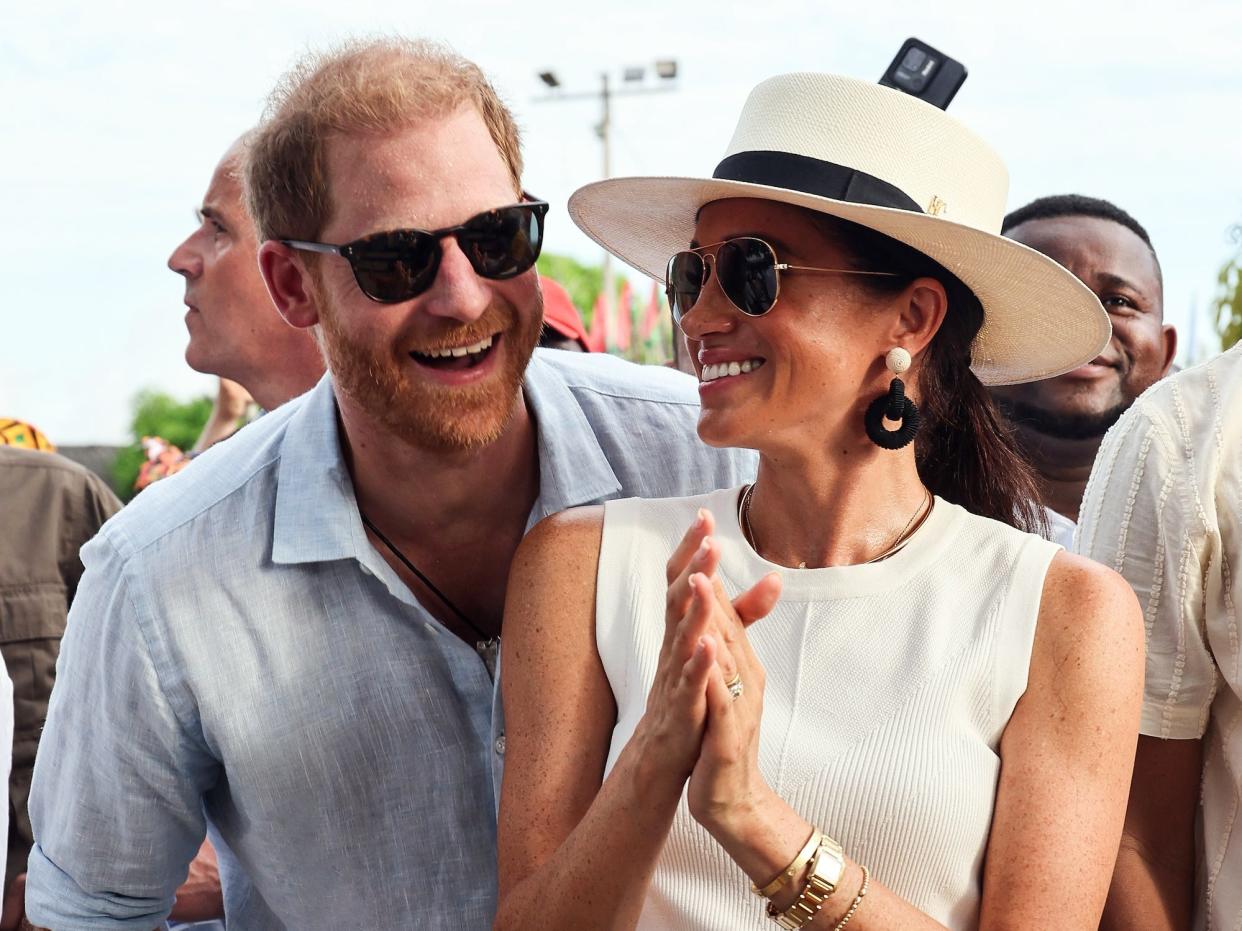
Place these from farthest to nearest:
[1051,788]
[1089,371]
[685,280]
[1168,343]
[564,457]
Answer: [1168,343]
[1089,371]
[564,457]
[685,280]
[1051,788]

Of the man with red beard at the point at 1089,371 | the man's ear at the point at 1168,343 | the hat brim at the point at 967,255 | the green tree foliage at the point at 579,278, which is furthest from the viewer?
the green tree foliage at the point at 579,278

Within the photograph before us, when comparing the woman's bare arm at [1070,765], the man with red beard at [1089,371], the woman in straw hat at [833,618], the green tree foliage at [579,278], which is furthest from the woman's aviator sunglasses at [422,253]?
the green tree foliage at [579,278]

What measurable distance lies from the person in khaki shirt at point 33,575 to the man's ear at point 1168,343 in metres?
3.44

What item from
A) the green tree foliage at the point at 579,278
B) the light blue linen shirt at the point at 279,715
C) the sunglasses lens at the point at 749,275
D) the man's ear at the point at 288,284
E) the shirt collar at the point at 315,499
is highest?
the sunglasses lens at the point at 749,275

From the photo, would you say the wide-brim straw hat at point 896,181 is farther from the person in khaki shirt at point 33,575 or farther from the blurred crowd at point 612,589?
the person in khaki shirt at point 33,575

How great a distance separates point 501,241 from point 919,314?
2.77 ft

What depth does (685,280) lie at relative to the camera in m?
2.75

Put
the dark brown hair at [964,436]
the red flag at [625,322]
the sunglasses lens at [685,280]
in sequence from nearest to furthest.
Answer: the sunglasses lens at [685,280] → the dark brown hair at [964,436] → the red flag at [625,322]

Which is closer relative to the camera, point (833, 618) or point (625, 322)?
point (833, 618)

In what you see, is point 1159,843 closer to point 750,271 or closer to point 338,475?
point 750,271

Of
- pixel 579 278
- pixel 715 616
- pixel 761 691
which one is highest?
pixel 715 616

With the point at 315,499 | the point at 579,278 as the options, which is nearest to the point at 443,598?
the point at 315,499

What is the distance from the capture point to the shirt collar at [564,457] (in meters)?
3.12

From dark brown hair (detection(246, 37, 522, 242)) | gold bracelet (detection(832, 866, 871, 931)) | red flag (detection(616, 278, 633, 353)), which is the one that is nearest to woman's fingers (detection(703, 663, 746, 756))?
gold bracelet (detection(832, 866, 871, 931))
